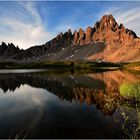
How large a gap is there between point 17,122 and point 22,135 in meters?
4.53

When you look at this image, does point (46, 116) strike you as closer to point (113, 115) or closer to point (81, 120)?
point (81, 120)

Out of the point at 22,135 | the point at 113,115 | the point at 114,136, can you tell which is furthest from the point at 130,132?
the point at 22,135

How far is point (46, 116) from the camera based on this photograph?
26.9 metres

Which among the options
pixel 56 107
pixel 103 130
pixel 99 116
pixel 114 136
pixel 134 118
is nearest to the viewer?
pixel 114 136

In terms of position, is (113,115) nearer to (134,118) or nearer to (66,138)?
(134,118)

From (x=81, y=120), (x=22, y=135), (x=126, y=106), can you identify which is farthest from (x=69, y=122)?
(x=126, y=106)

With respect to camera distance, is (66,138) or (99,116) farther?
(99,116)

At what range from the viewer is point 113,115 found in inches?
979

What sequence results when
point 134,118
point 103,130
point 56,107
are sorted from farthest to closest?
point 56,107
point 134,118
point 103,130

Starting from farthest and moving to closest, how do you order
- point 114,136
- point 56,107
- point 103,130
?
point 56,107
point 103,130
point 114,136

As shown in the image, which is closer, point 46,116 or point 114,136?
point 114,136

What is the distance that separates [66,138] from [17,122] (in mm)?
7669

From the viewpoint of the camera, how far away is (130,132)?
758 inches

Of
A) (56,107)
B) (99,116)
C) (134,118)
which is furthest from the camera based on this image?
(56,107)
